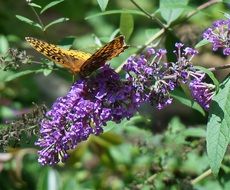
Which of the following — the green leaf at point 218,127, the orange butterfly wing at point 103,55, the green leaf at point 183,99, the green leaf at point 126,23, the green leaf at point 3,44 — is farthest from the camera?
the green leaf at point 3,44

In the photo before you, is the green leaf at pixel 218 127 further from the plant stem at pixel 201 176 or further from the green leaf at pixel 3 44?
the green leaf at pixel 3 44

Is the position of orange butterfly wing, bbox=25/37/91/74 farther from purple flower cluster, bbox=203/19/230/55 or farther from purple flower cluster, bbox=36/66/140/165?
purple flower cluster, bbox=203/19/230/55

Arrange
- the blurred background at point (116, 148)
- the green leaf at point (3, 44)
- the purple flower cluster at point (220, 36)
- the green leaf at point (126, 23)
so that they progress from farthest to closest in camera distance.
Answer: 1. the green leaf at point (3, 44)
2. the blurred background at point (116, 148)
3. the green leaf at point (126, 23)
4. the purple flower cluster at point (220, 36)

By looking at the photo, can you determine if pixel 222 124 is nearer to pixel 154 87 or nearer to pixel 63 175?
pixel 154 87

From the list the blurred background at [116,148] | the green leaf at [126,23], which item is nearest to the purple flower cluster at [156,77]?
the blurred background at [116,148]

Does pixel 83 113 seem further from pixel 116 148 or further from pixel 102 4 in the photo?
pixel 116 148

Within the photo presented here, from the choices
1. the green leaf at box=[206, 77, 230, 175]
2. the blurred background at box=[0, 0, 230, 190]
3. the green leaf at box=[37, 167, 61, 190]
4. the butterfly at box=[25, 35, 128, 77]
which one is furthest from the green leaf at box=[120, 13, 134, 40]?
the green leaf at box=[37, 167, 61, 190]

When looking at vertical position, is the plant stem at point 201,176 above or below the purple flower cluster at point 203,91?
below
